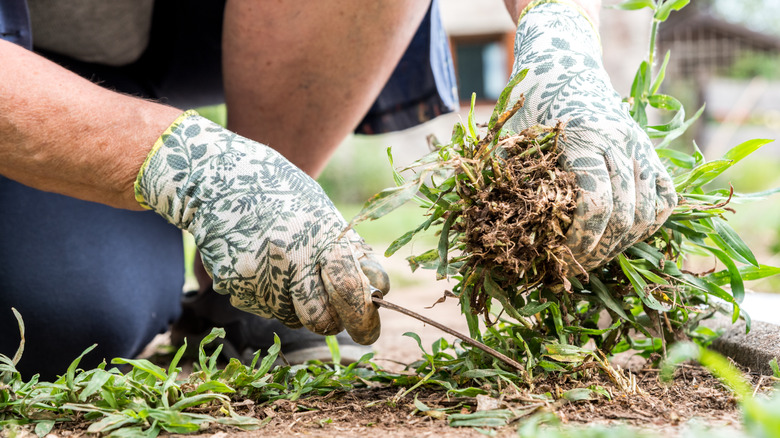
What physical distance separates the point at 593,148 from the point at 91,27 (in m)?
1.30

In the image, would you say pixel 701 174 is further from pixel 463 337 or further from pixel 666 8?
pixel 463 337

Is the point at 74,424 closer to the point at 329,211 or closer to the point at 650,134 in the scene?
the point at 329,211

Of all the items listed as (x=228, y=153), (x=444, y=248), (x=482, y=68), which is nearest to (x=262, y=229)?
(x=228, y=153)

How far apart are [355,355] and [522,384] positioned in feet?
1.76

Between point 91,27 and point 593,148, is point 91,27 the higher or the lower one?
the higher one

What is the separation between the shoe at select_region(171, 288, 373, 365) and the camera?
149cm

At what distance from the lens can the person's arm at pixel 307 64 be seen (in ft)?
5.37

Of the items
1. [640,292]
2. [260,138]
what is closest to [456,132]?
[640,292]

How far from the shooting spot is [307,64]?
5.63 ft

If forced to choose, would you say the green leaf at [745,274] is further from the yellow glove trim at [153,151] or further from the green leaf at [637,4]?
Result: the yellow glove trim at [153,151]

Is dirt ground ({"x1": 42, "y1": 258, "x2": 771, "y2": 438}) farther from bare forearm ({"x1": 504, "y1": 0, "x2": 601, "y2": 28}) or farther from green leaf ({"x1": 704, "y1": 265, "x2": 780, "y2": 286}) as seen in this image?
bare forearm ({"x1": 504, "y1": 0, "x2": 601, "y2": 28})

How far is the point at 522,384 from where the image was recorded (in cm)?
98

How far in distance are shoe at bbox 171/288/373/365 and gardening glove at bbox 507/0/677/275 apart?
630 millimetres

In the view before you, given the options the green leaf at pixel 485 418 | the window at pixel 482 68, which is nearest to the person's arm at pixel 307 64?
the green leaf at pixel 485 418
